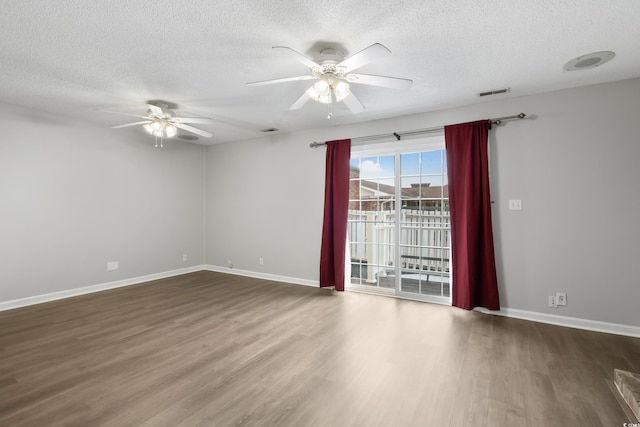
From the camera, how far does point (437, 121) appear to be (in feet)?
13.1

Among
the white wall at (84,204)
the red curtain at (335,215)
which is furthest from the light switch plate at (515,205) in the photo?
the white wall at (84,204)

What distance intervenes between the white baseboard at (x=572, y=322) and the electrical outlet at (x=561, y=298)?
0.16 m

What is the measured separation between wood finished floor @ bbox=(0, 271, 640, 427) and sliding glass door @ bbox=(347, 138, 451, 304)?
537mm

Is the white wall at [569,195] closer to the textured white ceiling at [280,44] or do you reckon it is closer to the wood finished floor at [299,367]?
the textured white ceiling at [280,44]

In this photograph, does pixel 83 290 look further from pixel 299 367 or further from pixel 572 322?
pixel 572 322

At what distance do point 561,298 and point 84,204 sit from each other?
20.9ft

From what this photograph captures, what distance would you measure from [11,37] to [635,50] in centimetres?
499

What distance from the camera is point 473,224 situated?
3.65 meters

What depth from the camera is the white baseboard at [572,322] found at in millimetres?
3010

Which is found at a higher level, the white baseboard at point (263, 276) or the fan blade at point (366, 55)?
the fan blade at point (366, 55)

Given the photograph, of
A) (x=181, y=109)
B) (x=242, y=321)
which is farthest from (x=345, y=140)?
(x=242, y=321)

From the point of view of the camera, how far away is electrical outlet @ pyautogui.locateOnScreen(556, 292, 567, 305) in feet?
10.8

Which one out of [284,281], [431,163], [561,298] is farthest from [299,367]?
[431,163]

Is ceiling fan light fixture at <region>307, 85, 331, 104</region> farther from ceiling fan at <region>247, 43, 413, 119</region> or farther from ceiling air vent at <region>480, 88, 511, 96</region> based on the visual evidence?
ceiling air vent at <region>480, 88, 511, 96</region>
